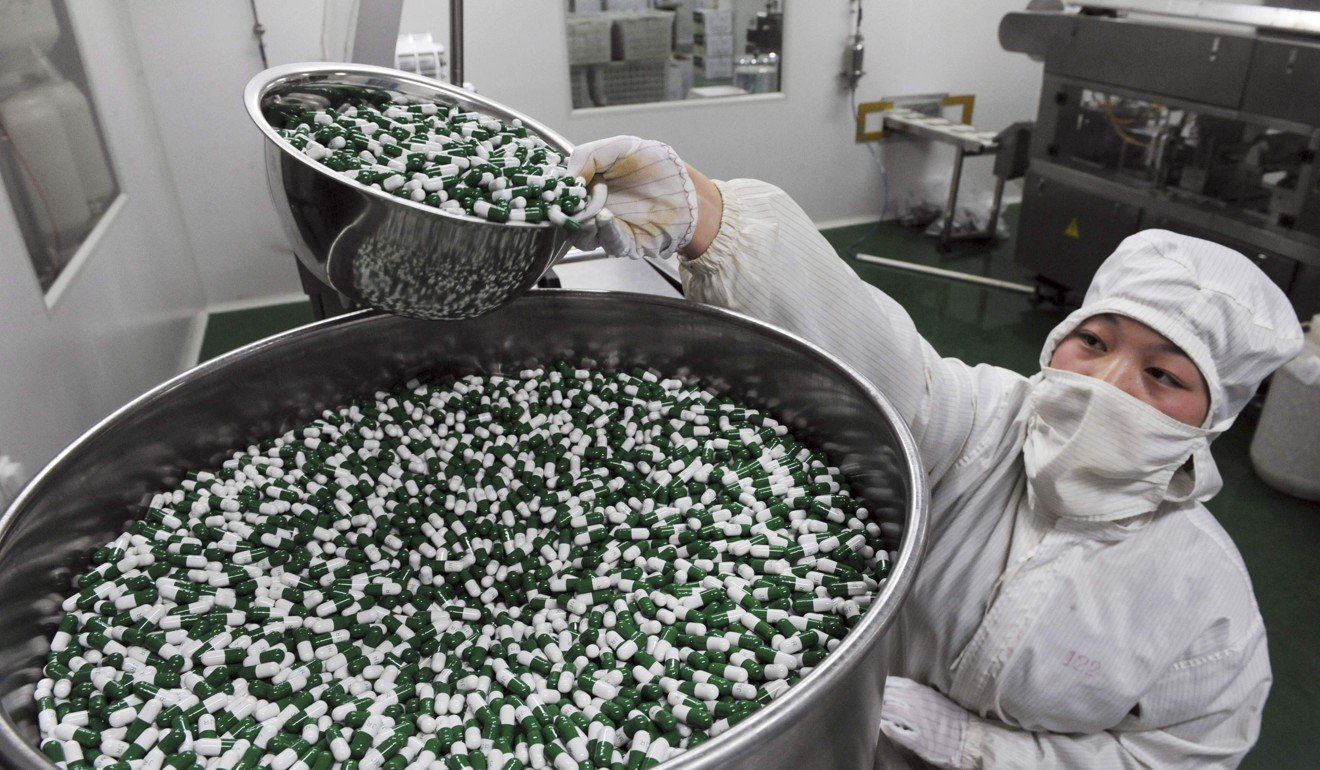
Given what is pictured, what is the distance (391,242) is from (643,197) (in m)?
0.34

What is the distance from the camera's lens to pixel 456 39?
1.26 m

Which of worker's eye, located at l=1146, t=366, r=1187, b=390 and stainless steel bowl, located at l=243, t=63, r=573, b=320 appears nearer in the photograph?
stainless steel bowl, located at l=243, t=63, r=573, b=320

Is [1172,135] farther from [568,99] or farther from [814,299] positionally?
[814,299]

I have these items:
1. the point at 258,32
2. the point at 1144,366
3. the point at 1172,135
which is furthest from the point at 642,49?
the point at 1144,366

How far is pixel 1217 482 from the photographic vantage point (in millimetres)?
989

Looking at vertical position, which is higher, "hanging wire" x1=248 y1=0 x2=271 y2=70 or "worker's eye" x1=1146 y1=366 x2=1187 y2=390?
"hanging wire" x1=248 y1=0 x2=271 y2=70

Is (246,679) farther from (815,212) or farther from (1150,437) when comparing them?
(815,212)

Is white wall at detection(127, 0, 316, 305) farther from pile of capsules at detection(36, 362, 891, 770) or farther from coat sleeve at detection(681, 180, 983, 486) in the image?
coat sleeve at detection(681, 180, 983, 486)

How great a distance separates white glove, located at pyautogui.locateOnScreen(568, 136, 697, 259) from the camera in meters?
0.97

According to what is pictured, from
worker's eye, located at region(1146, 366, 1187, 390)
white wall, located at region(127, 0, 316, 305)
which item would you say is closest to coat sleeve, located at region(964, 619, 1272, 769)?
worker's eye, located at region(1146, 366, 1187, 390)

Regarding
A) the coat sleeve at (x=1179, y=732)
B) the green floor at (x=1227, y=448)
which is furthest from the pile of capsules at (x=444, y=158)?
the green floor at (x=1227, y=448)

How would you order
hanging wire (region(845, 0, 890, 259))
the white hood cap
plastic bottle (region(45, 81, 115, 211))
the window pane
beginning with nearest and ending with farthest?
the white hood cap → the window pane → plastic bottle (region(45, 81, 115, 211)) → hanging wire (region(845, 0, 890, 259))

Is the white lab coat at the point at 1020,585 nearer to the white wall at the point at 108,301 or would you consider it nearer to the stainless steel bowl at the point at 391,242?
the stainless steel bowl at the point at 391,242

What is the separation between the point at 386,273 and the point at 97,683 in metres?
0.45
